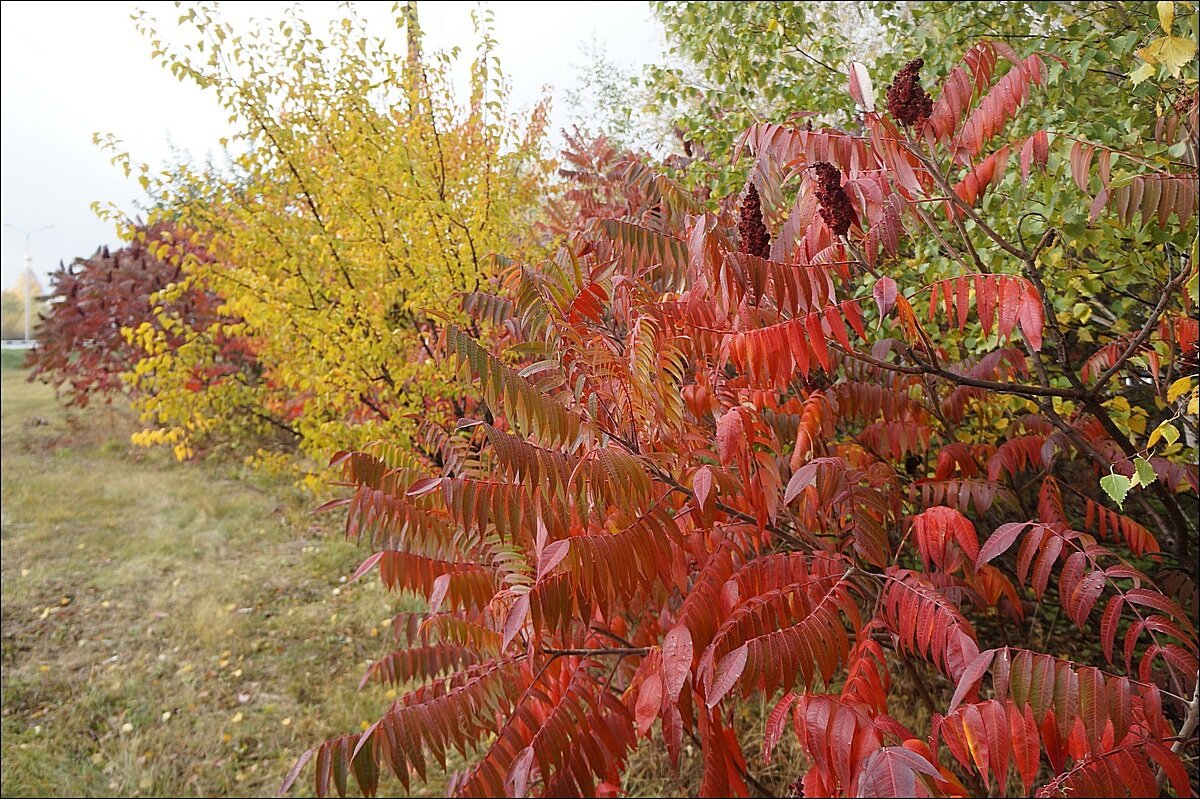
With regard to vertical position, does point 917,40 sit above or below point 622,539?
above

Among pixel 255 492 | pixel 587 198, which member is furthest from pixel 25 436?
pixel 587 198

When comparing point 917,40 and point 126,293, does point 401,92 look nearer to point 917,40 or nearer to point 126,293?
point 917,40

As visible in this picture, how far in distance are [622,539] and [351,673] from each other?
3135 millimetres

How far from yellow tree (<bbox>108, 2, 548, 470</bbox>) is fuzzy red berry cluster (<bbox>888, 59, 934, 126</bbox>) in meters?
2.39

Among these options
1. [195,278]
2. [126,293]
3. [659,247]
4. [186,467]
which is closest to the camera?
[659,247]

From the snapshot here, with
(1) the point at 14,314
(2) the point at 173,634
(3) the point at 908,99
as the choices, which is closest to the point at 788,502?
(3) the point at 908,99

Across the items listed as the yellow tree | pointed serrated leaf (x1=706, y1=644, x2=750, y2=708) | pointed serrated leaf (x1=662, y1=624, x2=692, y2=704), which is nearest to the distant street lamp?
the yellow tree

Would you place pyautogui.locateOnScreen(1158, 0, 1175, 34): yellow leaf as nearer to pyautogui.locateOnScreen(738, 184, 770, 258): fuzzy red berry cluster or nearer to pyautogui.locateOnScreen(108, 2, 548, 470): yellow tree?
pyautogui.locateOnScreen(738, 184, 770, 258): fuzzy red berry cluster

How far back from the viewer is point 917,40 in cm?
248

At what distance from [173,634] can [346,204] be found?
8.75 ft

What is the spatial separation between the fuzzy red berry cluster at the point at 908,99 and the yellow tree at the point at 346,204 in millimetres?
2386

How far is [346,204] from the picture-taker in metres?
3.67

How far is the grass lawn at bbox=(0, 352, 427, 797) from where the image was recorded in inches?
132

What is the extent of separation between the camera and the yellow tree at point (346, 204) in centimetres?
366
